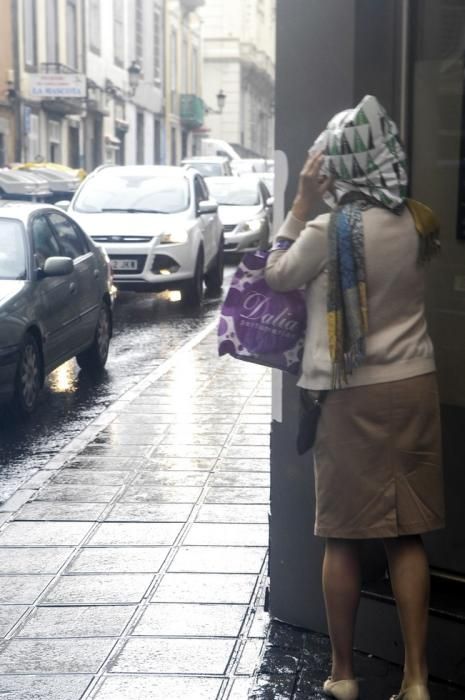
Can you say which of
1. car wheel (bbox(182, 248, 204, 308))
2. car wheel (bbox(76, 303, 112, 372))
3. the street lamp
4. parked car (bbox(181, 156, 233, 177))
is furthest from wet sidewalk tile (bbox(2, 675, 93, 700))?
the street lamp

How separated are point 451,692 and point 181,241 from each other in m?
12.3

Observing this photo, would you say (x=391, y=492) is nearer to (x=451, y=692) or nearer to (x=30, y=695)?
(x=451, y=692)

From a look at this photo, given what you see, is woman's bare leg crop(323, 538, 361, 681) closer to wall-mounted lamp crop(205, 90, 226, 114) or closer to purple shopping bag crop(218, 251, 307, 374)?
purple shopping bag crop(218, 251, 307, 374)

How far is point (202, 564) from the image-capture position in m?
5.41

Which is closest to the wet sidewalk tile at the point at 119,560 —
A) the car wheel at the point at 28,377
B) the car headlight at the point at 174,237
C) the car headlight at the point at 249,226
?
the car wheel at the point at 28,377

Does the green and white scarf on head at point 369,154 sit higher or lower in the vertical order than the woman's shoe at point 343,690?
higher

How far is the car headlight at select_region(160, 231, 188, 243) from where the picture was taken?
1596 centimetres

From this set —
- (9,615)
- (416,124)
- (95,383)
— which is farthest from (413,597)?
(95,383)

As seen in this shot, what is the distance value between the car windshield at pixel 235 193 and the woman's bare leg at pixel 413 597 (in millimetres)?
20571

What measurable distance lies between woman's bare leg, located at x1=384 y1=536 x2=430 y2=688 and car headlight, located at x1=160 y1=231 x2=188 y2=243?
40.3ft

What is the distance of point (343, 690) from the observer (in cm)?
402

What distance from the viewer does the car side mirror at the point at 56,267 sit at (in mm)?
9344

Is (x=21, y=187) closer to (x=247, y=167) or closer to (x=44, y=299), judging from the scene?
(x=44, y=299)

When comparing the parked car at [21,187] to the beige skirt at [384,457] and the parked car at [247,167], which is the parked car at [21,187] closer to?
the beige skirt at [384,457]
